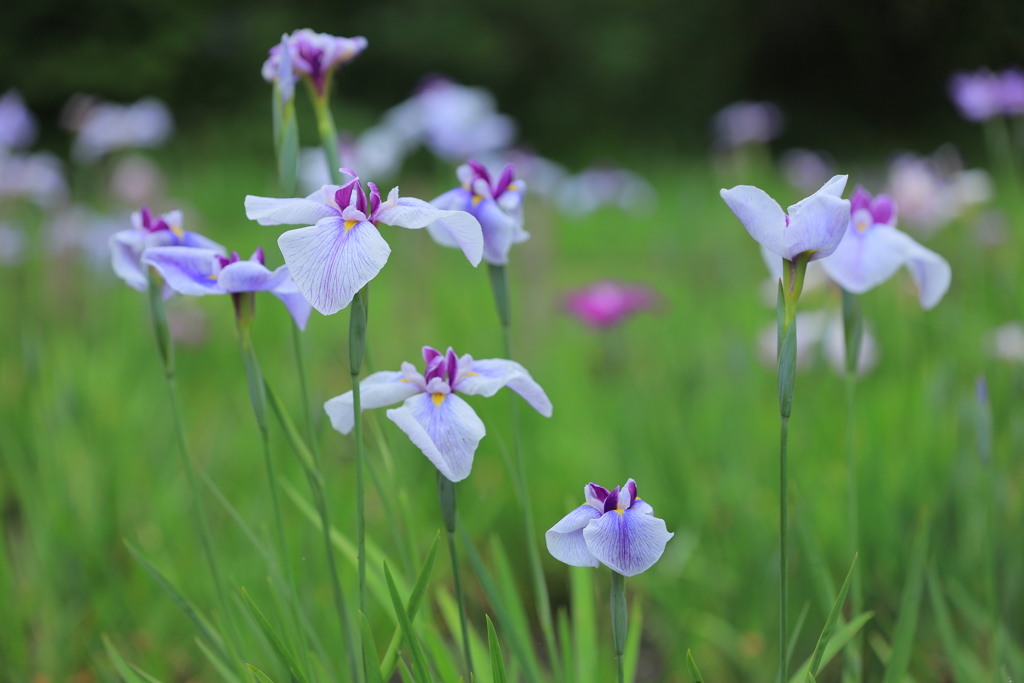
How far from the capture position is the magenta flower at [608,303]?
1.57 m

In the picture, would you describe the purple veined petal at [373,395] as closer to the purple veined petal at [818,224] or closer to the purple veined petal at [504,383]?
the purple veined petal at [504,383]

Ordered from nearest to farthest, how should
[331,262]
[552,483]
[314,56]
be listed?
[331,262] → [314,56] → [552,483]

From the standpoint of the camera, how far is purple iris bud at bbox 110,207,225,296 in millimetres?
701

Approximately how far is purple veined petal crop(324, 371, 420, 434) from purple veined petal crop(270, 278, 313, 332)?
0.10 meters

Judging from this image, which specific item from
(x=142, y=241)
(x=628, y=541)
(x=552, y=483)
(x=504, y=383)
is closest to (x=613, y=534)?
(x=628, y=541)

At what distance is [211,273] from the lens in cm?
68

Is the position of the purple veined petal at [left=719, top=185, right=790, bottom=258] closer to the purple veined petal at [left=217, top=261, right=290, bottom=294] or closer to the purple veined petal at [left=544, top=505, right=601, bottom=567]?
the purple veined petal at [left=544, top=505, right=601, bottom=567]

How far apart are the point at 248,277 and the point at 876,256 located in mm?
572

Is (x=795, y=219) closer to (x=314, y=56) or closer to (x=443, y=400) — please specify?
(x=443, y=400)

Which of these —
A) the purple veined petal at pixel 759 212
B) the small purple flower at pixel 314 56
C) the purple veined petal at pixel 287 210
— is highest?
the small purple flower at pixel 314 56

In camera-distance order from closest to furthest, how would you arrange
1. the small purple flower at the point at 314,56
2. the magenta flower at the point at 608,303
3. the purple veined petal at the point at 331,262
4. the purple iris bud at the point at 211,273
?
the purple veined petal at the point at 331,262, the purple iris bud at the point at 211,273, the small purple flower at the point at 314,56, the magenta flower at the point at 608,303

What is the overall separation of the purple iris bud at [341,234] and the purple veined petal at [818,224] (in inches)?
9.1

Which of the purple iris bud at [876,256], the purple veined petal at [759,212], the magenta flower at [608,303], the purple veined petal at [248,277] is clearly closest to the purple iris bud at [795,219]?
the purple veined petal at [759,212]

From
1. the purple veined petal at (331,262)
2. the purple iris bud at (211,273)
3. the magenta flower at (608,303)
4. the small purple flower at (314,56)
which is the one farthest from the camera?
the magenta flower at (608,303)
